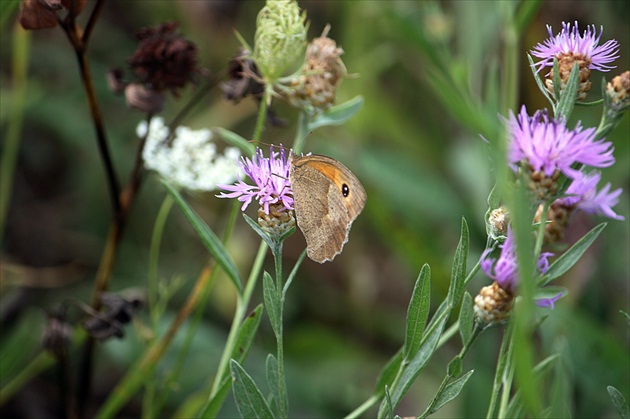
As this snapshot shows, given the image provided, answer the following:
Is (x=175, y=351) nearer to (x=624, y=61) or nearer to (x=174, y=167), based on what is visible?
(x=174, y=167)

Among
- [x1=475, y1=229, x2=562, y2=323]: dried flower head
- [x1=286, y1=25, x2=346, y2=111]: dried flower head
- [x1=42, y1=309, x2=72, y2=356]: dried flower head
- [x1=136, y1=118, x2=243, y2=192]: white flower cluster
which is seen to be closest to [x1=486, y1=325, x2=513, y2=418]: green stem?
[x1=475, y1=229, x2=562, y2=323]: dried flower head

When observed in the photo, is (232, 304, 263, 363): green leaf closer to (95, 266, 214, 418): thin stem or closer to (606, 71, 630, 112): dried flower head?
(95, 266, 214, 418): thin stem

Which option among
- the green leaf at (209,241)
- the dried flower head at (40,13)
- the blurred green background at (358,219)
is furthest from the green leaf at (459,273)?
the blurred green background at (358,219)

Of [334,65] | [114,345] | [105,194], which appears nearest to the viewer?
[334,65]

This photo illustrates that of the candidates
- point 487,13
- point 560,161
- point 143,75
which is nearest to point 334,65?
point 143,75

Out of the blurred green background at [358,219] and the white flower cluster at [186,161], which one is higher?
the white flower cluster at [186,161]

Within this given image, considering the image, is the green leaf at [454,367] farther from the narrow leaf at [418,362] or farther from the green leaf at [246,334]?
the green leaf at [246,334]
